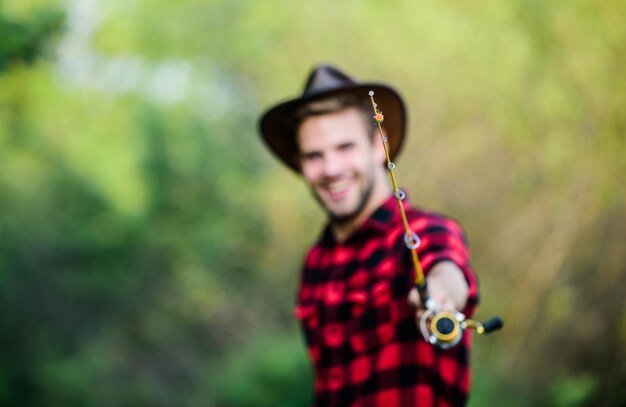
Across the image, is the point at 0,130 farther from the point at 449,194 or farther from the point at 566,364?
the point at 566,364

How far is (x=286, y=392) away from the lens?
5086 millimetres

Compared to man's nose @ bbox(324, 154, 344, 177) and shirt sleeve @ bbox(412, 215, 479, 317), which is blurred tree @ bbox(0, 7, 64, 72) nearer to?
man's nose @ bbox(324, 154, 344, 177)

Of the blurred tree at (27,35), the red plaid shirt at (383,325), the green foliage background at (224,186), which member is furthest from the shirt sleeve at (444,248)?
the green foliage background at (224,186)

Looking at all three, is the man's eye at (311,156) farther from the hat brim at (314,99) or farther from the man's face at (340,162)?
the hat brim at (314,99)

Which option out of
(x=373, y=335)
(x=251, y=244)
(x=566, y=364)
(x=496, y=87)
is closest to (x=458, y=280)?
(x=373, y=335)

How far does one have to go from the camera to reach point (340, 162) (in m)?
2.21

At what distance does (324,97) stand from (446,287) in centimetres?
89

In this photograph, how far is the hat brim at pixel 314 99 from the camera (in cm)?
228

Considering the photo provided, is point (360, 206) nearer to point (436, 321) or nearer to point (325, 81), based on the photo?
point (325, 81)

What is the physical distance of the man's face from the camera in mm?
2205

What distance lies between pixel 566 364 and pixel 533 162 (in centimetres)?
118

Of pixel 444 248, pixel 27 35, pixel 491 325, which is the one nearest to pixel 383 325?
pixel 444 248

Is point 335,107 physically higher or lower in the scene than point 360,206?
higher

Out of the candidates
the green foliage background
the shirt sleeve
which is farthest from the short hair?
the green foliage background
